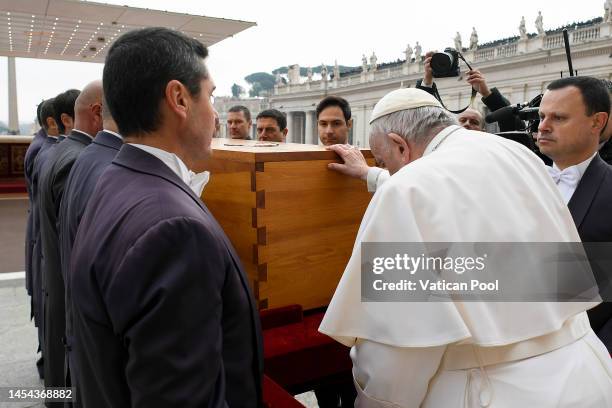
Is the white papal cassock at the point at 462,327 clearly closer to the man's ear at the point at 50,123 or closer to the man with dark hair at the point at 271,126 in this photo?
the man with dark hair at the point at 271,126

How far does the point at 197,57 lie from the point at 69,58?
18.9m

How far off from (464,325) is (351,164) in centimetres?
80

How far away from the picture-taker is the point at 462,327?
1233 millimetres

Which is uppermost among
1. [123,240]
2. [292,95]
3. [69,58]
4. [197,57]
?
[292,95]

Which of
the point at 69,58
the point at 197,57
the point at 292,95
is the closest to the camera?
the point at 197,57

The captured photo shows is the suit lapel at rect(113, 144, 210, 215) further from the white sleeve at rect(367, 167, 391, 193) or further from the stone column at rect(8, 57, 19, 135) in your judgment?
the stone column at rect(8, 57, 19, 135)

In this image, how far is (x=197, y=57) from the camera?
3.70ft

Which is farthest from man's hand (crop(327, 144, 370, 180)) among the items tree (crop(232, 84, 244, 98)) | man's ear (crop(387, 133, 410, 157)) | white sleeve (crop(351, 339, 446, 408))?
tree (crop(232, 84, 244, 98))

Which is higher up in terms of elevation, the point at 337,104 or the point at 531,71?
the point at 531,71

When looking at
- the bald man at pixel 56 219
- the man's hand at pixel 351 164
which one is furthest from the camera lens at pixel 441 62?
the bald man at pixel 56 219

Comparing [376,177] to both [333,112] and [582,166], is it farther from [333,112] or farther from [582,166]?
[333,112]

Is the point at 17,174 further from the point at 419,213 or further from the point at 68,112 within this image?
the point at 419,213

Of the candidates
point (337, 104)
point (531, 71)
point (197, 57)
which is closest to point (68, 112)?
point (337, 104)

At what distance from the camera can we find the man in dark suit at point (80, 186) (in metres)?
1.76
